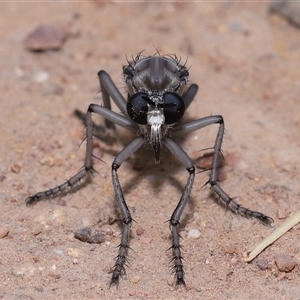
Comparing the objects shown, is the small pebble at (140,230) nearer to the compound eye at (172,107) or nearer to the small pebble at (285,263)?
the compound eye at (172,107)

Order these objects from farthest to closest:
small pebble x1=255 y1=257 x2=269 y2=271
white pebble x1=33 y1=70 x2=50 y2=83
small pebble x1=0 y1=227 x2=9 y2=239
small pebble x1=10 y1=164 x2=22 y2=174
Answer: white pebble x1=33 y1=70 x2=50 y2=83 < small pebble x1=10 y1=164 x2=22 y2=174 < small pebble x1=0 y1=227 x2=9 y2=239 < small pebble x1=255 y1=257 x2=269 y2=271

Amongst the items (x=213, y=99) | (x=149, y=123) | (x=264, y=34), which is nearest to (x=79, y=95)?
(x=213, y=99)

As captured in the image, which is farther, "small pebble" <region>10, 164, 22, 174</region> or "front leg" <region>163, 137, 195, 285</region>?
"small pebble" <region>10, 164, 22, 174</region>

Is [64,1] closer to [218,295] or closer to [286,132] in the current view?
[286,132]

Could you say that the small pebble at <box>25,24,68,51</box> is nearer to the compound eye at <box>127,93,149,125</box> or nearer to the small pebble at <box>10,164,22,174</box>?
the small pebble at <box>10,164,22,174</box>

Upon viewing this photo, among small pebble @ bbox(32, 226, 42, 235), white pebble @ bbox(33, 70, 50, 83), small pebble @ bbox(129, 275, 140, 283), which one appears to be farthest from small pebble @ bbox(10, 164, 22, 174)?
small pebble @ bbox(129, 275, 140, 283)

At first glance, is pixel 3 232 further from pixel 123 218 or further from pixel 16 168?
pixel 123 218

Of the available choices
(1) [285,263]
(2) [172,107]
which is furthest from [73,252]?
(1) [285,263]
